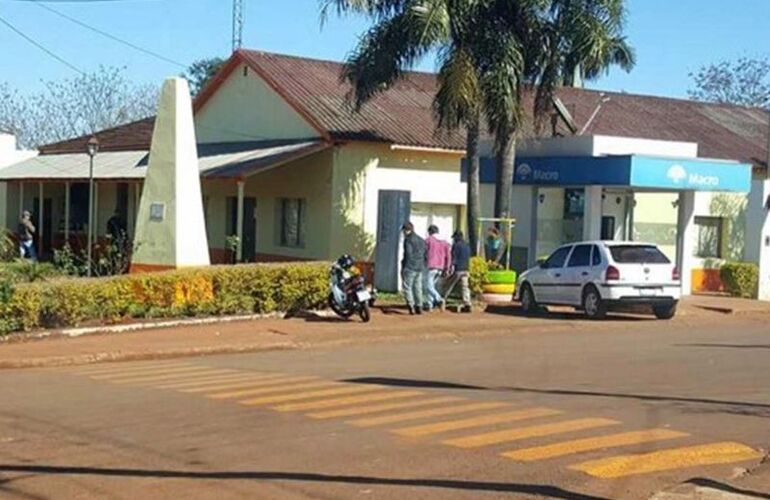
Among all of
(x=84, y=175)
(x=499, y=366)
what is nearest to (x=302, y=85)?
(x=84, y=175)

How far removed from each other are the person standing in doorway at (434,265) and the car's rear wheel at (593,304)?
2.92 meters

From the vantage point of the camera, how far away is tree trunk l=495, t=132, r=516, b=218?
26406mm

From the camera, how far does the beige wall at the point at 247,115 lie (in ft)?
107

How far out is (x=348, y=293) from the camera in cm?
2225

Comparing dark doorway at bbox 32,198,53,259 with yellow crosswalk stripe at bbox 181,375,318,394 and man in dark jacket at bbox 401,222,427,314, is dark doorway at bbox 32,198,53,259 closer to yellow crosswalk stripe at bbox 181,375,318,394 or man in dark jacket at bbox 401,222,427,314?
man in dark jacket at bbox 401,222,427,314

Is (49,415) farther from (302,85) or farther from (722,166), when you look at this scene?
(302,85)

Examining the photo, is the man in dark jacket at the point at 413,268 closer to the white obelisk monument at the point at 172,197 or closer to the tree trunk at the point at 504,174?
the tree trunk at the point at 504,174

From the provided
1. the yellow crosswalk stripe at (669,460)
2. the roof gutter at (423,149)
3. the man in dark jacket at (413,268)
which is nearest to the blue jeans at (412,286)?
the man in dark jacket at (413,268)

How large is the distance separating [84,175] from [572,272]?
59.9 feet

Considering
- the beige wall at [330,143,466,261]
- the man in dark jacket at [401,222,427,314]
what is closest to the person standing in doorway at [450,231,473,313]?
the man in dark jacket at [401,222,427,314]

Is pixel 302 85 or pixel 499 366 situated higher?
pixel 302 85

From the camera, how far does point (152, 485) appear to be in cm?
812

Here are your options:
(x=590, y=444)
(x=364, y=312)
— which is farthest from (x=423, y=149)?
(x=590, y=444)

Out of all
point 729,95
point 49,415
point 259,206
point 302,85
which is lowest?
point 49,415
